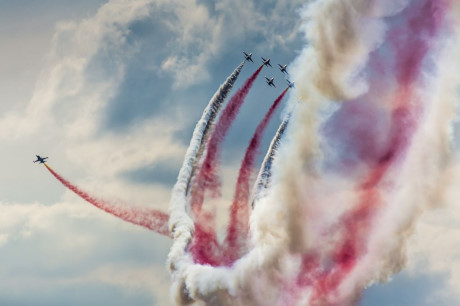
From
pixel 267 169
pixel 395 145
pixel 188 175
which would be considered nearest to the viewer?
pixel 395 145

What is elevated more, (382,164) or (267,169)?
(267,169)

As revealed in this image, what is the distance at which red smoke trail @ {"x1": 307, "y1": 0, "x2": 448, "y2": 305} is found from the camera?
162 ft

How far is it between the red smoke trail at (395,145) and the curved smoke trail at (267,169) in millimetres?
11409

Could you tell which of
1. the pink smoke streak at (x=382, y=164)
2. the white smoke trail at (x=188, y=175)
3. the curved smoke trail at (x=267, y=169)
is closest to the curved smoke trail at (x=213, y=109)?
the white smoke trail at (x=188, y=175)

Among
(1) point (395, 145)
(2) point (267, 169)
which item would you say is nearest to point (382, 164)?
(1) point (395, 145)

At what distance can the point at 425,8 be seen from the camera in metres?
49.2

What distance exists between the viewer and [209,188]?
61000 millimetres

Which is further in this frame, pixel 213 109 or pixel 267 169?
pixel 267 169

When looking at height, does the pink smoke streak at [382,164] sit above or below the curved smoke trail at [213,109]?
below

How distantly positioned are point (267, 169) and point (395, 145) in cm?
1702

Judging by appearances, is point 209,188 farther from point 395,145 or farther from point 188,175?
point 395,145

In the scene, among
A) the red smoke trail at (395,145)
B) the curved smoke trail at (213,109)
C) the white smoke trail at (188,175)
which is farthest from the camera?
the curved smoke trail at (213,109)

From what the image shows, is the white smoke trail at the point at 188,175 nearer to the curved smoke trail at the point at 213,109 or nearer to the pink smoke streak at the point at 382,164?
the curved smoke trail at the point at 213,109

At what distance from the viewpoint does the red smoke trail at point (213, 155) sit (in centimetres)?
6069
